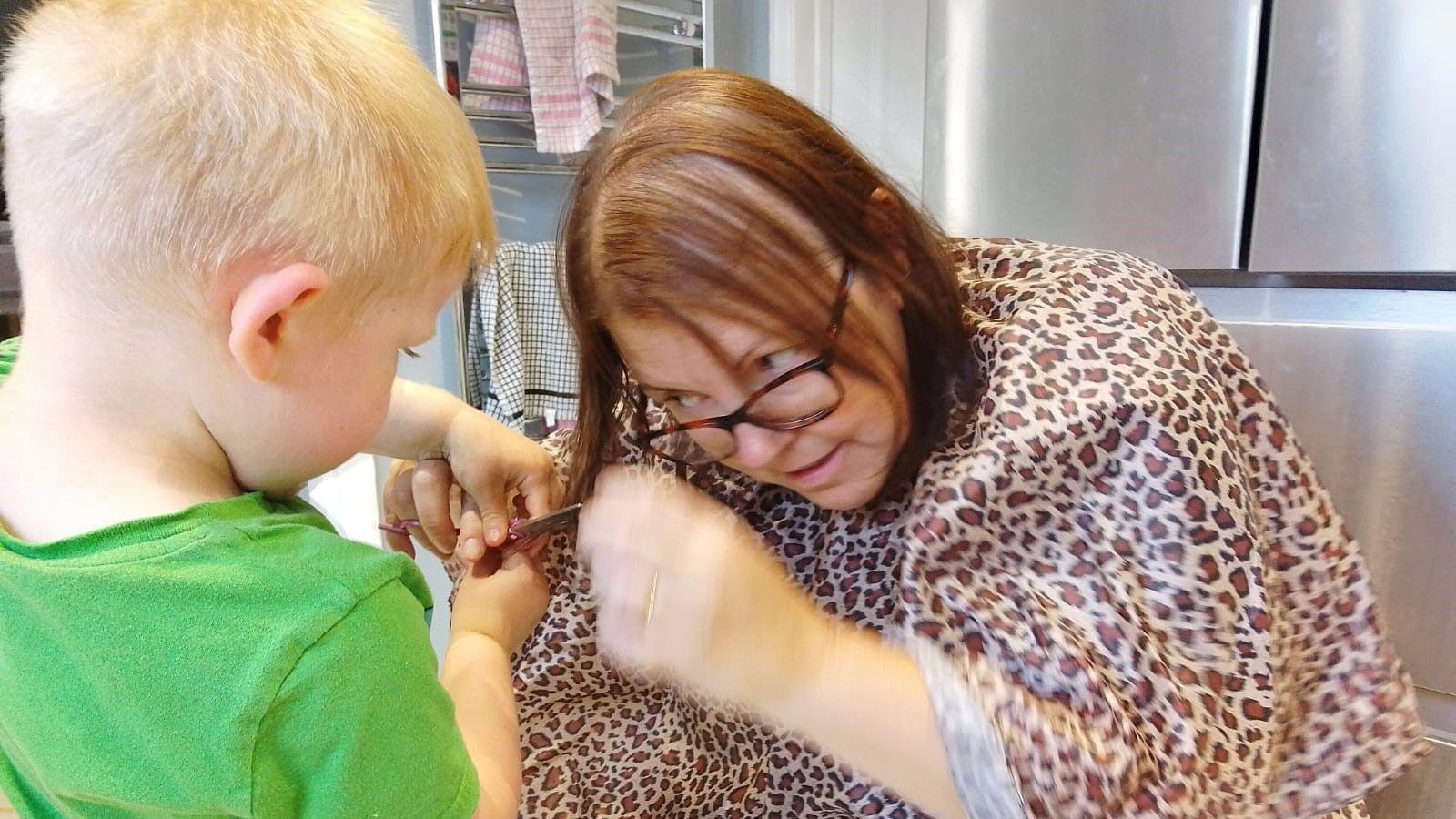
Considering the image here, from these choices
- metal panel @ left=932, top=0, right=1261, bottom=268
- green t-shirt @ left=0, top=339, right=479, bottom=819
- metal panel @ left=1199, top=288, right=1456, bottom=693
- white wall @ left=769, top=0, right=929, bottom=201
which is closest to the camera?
green t-shirt @ left=0, top=339, right=479, bottom=819

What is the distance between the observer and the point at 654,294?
694mm

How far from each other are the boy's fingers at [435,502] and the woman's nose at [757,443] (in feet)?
0.97

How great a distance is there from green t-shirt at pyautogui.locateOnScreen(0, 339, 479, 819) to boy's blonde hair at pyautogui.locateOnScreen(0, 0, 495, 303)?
141 millimetres

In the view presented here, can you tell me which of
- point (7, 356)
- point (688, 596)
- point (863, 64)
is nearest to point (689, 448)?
point (688, 596)

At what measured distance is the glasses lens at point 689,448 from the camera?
78 centimetres

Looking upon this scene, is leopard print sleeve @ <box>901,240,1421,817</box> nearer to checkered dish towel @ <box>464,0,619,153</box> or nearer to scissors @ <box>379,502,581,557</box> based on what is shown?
scissors @ <box>379,502,581,557</box>

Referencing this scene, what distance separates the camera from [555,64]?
5.98 feet

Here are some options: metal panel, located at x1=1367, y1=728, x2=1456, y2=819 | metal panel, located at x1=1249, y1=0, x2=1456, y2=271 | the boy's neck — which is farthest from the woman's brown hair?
metal panel, located at x1=1367, y1=728, x2=1456, y2=819

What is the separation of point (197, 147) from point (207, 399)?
138 mm

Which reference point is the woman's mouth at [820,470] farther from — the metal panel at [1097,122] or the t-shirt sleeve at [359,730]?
the metal panel at [1097,122]

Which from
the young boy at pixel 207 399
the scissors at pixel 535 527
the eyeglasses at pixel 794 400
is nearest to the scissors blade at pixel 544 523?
the scissors at pixel 535 527

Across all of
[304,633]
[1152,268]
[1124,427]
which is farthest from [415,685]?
[1152,268]

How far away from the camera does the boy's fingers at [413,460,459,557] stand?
0.84 meters

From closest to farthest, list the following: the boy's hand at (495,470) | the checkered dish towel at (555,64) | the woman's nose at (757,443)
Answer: the woman's nose at (757,443) < the boy's hand at (495,470) < the checkered dish towel at (555,64)
